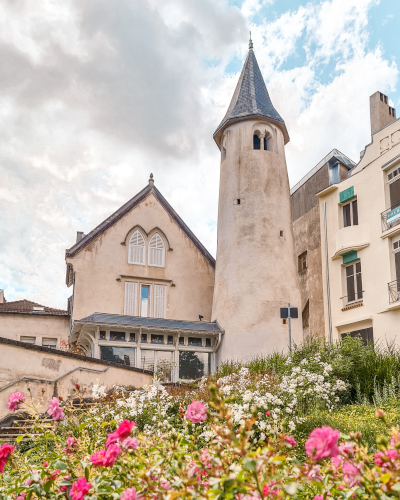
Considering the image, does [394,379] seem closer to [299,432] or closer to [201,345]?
[299,432]

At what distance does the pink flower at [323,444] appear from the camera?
8.90 feet

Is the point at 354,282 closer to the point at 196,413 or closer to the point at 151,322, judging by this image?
the point at 151,322

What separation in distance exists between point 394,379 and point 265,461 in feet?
31.8

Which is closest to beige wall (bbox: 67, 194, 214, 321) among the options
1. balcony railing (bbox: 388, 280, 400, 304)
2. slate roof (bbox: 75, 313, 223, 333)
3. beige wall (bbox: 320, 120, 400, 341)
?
slate roof (bbox: 75, 313, 223, 333)

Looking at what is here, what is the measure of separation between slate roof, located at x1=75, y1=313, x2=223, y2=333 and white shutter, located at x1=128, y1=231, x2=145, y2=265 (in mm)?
3068

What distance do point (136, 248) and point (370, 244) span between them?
10355 millimetres

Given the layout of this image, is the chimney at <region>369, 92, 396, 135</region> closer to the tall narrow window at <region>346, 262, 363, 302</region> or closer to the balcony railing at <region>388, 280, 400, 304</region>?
the tall narrow window at <region>346, 262, 363, 302</region>

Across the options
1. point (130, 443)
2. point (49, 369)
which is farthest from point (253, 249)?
point (130, 443)

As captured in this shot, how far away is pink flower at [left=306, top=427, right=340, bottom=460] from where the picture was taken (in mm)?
2713

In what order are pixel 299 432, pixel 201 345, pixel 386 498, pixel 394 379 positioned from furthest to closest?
pixel 201 345 < pixel 394 379 < pixel 299 432 < pixel 386 498

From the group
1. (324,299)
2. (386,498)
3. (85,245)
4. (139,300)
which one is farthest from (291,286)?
(386,498)

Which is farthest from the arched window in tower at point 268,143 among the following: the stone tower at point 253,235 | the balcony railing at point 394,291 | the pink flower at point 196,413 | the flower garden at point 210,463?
the pink flower at point 196,413

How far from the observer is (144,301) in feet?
83.8

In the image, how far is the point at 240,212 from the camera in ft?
83.6
